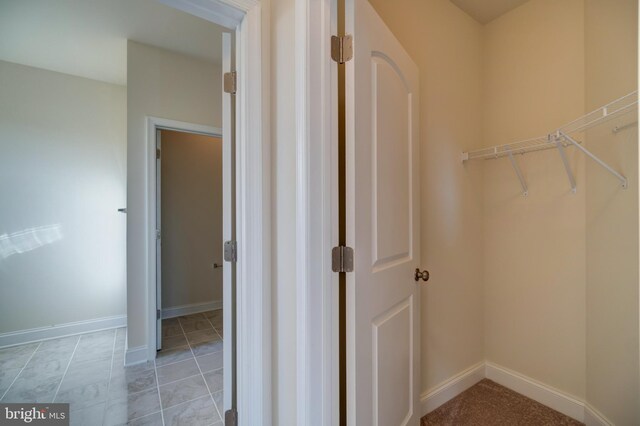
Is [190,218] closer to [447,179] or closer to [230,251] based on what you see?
[230,251]

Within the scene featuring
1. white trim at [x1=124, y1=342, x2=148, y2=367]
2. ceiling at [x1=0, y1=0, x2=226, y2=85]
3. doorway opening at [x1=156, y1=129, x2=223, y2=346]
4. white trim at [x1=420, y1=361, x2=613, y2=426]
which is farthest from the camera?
doorway opening at [x1=156, y1=129, x2=223, y2=346]

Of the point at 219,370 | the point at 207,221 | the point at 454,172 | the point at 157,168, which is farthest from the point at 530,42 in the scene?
the point at 207,221

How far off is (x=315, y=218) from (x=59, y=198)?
10.7ft

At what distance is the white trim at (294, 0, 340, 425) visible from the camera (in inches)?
33.6

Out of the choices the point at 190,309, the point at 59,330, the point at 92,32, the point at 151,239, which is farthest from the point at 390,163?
the point at 59,330

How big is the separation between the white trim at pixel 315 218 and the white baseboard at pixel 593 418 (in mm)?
1552

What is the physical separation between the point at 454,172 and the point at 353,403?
1.50 meters

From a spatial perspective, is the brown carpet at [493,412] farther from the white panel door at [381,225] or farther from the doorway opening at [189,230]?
the doorway opening at [189,230]

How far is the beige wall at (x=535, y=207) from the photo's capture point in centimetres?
157

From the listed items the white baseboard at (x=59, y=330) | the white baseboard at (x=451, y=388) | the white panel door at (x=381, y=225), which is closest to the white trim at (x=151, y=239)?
the white baseboard at (x=59, y=330)

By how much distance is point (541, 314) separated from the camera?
170 centimetres

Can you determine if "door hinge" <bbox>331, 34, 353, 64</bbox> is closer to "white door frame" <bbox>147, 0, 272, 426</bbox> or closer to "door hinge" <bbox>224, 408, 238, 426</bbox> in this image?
"white door frame" <bbox>147, 0, 272, 426</bbox>

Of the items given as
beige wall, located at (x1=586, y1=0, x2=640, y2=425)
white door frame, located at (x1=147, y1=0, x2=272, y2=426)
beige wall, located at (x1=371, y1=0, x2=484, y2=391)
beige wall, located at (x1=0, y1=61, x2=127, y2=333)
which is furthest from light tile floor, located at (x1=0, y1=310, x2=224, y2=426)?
beige wall, located at (x1=586, y1=0, x2=640, y2=425)

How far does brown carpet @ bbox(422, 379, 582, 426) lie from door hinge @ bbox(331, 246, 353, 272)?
4.26ft
